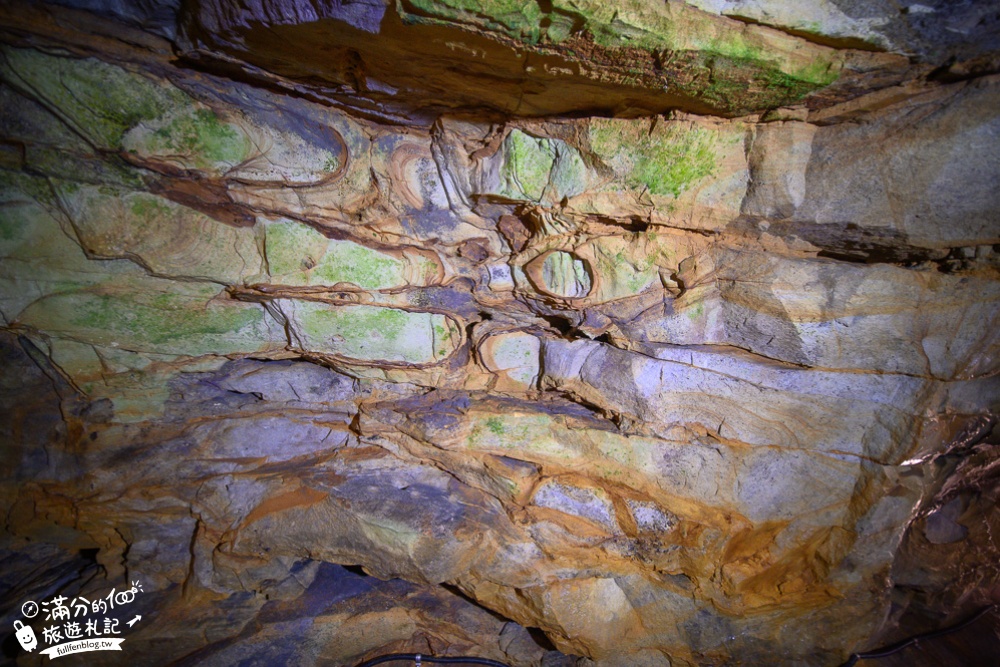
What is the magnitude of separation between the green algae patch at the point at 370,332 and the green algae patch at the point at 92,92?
3.93ft

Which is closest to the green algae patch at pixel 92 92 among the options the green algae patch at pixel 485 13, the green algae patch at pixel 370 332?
the green algae patch at pixel 370 332

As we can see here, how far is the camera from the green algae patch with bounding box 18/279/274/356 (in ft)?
8.70

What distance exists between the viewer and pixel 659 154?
2.40m

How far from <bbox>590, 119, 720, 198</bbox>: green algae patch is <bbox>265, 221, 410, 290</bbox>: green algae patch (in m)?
1.48

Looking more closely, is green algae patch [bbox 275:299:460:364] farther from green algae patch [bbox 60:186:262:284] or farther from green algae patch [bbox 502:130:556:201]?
green algae patch [bbox 502:130:556:201]

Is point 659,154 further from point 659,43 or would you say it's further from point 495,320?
point 495,320

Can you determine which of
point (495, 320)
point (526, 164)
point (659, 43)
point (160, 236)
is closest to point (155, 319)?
point (160, 236)

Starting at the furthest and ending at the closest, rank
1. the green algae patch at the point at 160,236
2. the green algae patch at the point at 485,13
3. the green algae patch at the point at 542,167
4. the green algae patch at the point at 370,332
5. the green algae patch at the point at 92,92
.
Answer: the green algae patch at the point at 370,332 → the green algae patch at the point at 542,167 → the green algae patch at the point at 160,236 → the green algae patch at the point at 92,92 → the green algae patch at the point at 485,13

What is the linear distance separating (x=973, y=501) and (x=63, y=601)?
27.1 feet

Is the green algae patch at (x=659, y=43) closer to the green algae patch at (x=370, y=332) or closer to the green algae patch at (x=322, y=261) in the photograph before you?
the green algae patch at (x=322, y=261)

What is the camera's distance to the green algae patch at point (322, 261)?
8.94ft

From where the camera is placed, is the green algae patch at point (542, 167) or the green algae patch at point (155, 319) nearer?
the green algae patch at point (542, 167)

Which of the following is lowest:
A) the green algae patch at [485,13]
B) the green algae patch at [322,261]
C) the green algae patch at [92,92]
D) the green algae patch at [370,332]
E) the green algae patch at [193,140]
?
the green algae patch at [370,332]

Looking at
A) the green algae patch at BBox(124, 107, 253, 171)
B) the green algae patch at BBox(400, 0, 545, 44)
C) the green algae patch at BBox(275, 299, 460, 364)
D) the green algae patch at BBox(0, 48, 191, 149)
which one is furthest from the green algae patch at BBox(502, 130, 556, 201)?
the green algae patch at BBox(0, 48, 191, 149)
